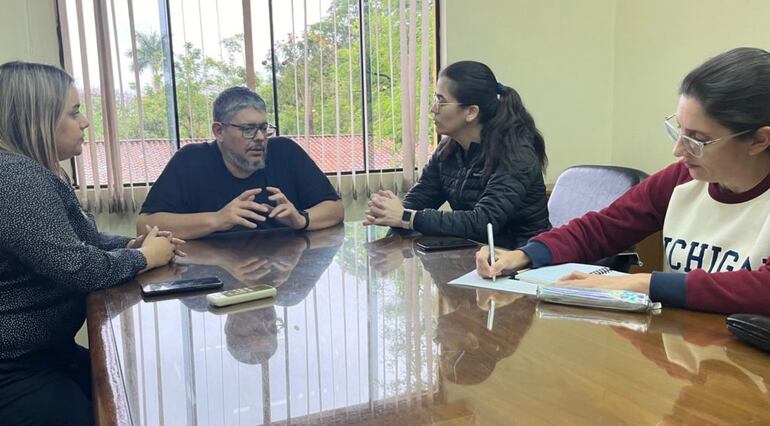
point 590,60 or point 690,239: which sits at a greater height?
point 590,60

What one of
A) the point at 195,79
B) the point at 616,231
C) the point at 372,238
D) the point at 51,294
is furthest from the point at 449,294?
the point at 195,79

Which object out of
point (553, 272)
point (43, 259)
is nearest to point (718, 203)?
point (553, 272)

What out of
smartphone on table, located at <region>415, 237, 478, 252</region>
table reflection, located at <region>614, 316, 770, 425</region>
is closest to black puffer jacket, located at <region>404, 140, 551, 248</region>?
smartphone on table, located at <region>415, 237, 478, 252</region>

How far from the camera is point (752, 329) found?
0.87m

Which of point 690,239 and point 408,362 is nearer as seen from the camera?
point 408,362

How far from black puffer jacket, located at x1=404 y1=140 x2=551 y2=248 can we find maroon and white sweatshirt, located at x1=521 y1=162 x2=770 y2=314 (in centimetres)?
41

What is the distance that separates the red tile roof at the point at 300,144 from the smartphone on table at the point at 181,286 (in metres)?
1.26

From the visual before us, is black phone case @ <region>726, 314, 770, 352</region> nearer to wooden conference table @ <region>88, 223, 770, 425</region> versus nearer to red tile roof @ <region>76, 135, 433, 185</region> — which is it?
wooden conference table @ <region>88, 223, 770, 425</region>

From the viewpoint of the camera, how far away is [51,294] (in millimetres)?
1328

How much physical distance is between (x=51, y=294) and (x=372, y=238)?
2.83ft

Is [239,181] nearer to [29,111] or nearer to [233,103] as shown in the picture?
[233,103]

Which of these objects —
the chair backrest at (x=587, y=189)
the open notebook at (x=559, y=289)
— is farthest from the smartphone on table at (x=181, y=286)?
the chair backrest at (x=587, y=189)

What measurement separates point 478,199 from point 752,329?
1.20 metres

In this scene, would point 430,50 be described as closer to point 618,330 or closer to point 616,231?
point 616,231
